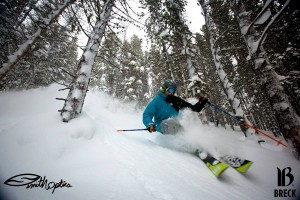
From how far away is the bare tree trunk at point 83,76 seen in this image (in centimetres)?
307

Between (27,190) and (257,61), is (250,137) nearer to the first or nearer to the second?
(257,61)

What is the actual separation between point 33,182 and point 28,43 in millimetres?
6655

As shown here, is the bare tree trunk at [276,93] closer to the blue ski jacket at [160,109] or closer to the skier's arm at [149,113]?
the blue ski jacket at [160,109]

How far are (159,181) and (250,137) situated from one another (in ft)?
23.1

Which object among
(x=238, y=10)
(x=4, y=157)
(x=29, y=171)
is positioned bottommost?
(x=29, y=171)

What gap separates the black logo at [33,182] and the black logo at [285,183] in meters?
3.28

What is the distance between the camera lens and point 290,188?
111 inches

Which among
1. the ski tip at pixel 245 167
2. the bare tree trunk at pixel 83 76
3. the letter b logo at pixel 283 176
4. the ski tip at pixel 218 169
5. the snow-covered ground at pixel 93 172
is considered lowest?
the letter b logo at pixel 283 176

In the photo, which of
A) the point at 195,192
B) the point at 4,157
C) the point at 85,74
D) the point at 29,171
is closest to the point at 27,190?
the point at 29,171

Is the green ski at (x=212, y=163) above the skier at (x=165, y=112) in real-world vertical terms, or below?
below

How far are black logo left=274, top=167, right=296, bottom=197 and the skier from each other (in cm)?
217

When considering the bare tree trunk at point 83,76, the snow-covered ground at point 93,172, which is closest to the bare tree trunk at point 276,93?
the snow-covered ground at point 93,172

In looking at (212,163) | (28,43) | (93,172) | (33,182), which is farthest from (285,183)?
(28,43)

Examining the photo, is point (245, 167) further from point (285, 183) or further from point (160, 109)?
point (160, 109)
